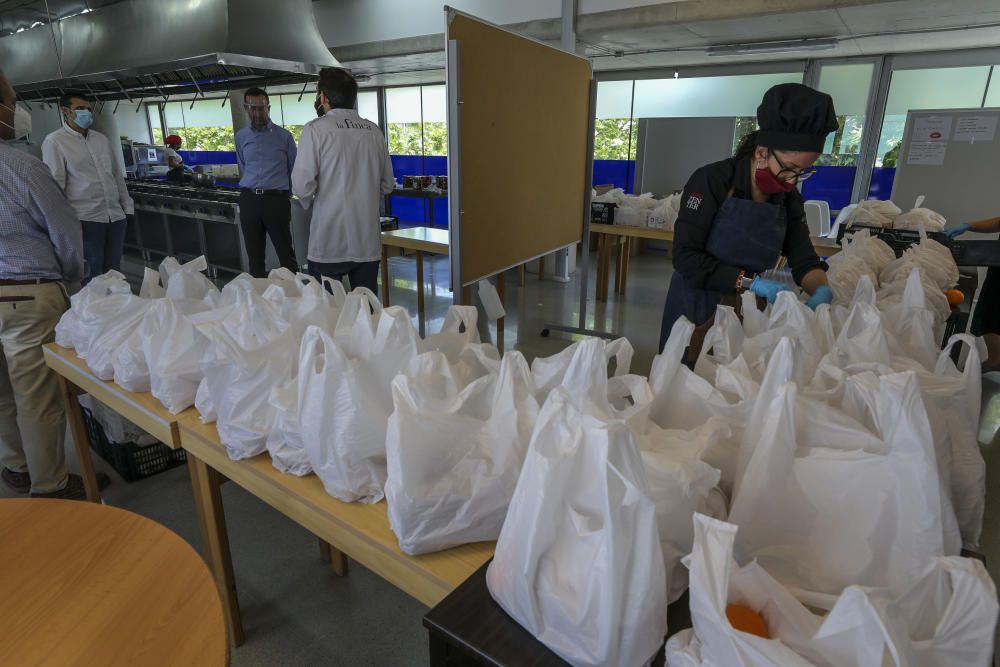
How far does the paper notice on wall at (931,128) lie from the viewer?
12.4 feet

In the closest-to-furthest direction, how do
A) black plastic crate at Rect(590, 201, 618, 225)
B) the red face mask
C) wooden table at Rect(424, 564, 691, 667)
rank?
wooden table at Rect(424, 564, 691, 667) < the red face mask < black plastic crate at Rect(590, 201, 618, 225)

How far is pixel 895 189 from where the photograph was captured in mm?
4004

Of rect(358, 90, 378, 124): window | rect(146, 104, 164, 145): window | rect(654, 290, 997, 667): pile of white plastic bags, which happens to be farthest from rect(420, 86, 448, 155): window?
rect(654, 290, 997, 667): pile of white plastic bags

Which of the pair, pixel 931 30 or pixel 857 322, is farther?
pixel 931 30

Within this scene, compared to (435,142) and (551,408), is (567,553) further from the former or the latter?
(435,142)

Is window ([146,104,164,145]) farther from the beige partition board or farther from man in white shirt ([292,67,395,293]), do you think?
the beige partition board

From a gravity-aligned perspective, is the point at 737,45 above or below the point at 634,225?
above

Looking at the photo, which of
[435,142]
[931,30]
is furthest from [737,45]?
[435,142]

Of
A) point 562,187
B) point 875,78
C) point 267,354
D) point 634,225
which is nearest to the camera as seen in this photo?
point 267,354

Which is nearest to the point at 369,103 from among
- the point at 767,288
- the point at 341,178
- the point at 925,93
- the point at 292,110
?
the point at 292,110

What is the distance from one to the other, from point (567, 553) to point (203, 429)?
94 cm

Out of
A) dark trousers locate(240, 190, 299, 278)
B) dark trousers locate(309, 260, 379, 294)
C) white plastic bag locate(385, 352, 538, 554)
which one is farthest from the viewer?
dark trousers locate(240, 190, 299, 278)

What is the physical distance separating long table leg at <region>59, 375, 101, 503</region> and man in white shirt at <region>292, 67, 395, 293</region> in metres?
1.08

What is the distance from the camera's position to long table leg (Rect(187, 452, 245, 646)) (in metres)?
1.32
